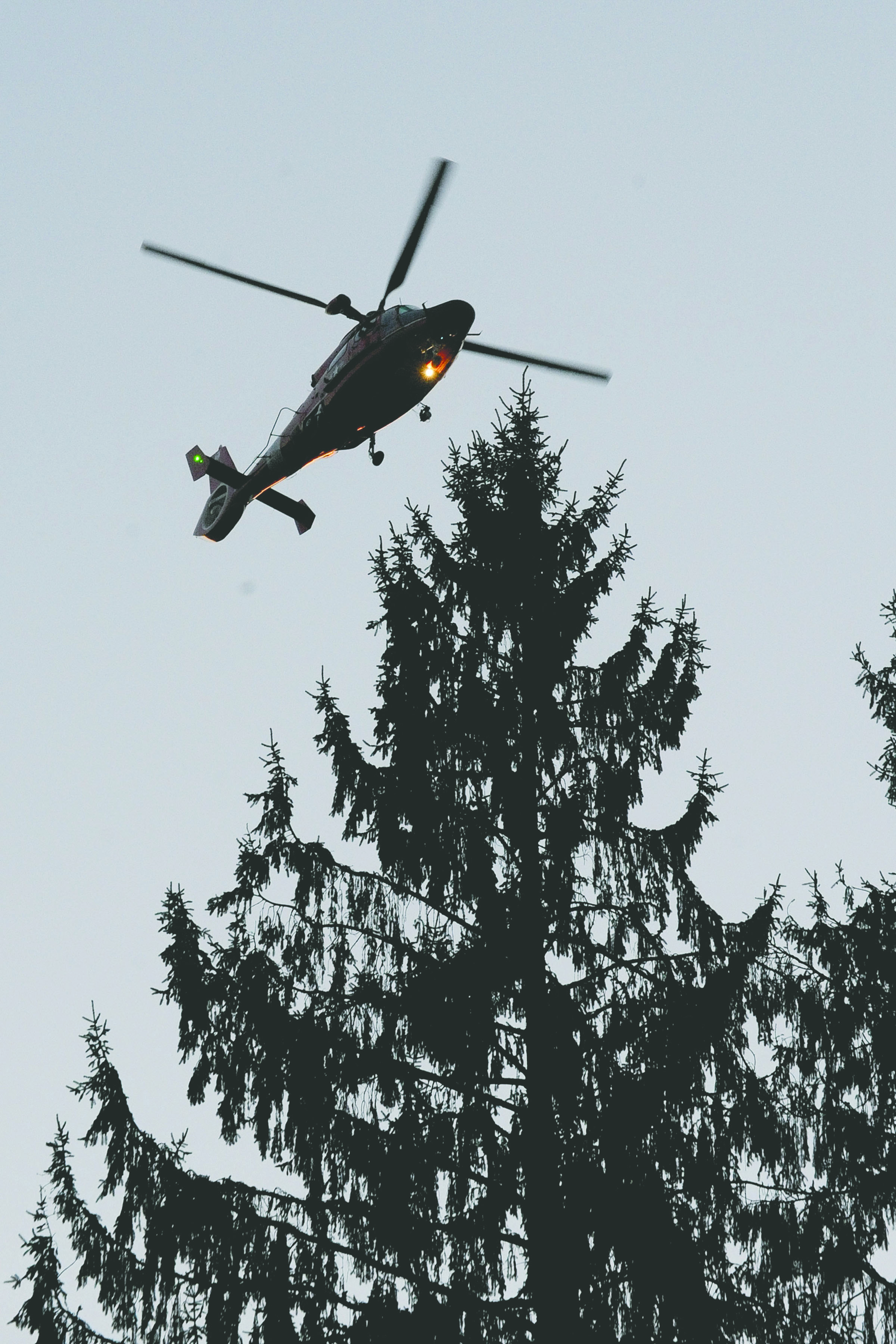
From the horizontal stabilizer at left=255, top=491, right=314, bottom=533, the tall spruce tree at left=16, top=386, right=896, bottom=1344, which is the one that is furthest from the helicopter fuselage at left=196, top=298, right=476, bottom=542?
the tall spruce tree at left=16, top=386, right=896, bottom=1344

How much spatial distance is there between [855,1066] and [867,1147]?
0.60 meters

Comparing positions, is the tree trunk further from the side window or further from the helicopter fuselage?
the side window

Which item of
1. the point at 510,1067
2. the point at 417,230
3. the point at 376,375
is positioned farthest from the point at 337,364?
the point at 510,1067

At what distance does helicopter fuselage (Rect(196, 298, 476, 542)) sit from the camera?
53.7ft

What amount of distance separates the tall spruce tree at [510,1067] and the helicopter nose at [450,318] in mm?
6261

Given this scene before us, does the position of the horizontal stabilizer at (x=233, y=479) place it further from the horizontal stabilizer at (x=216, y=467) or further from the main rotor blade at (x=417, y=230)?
the main rotor blade at (x=417, y=230)

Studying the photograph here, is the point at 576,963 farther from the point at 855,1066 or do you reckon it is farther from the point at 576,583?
the point at 576,583

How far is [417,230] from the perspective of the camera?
14492 millimetres

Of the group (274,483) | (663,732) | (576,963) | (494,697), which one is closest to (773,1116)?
(576,963)

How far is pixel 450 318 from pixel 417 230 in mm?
1907

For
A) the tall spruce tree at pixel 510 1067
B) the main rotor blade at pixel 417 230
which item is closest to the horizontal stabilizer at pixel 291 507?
the main rotor blade at pixel 417 230

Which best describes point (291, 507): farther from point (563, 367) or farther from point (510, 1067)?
point (510, 1067)

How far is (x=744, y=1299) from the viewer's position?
343 inches

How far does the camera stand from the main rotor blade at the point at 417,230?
13289mm
